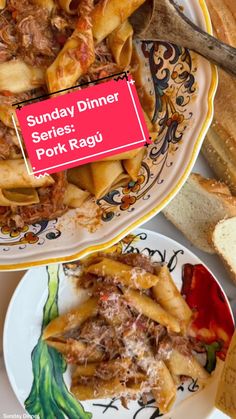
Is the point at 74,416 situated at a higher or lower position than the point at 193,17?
lower

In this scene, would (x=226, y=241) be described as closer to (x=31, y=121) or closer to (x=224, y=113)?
(x=224, y=113)

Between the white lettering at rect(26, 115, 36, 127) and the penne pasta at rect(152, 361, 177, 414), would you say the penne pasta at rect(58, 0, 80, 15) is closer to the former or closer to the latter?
the white lettering at rect(26, 115, 36, 127)

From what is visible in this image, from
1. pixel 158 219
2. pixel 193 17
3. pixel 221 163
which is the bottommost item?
pixel 158 219

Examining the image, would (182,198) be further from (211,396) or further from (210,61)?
(211,396)

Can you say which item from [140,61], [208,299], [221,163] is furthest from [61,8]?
[208,299]

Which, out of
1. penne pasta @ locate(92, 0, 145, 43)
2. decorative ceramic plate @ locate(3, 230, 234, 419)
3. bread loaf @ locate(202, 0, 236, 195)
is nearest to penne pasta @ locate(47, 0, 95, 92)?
penne pasta @ locate(92, 0, 145, 43)

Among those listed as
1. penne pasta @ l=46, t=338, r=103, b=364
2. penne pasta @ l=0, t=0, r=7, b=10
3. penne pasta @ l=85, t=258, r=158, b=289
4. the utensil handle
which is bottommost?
penne pasta @ l=46, t=338, r=103, b=364
